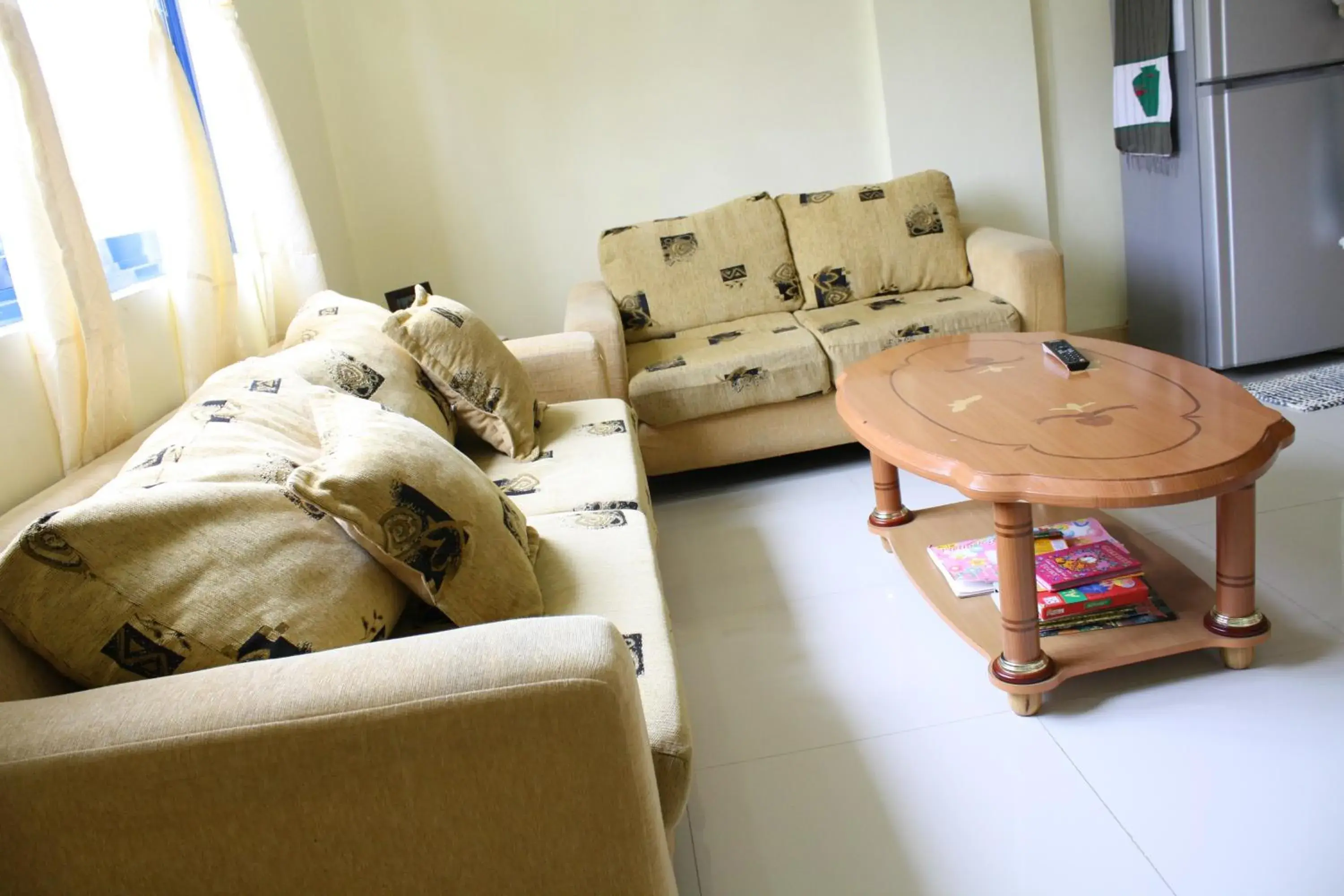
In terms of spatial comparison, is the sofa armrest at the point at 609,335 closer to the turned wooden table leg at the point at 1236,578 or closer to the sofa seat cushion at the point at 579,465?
the sofa seat cushion at the point at 579,465

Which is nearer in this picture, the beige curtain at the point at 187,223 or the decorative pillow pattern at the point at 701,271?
the beige curtain at the point at 187,223

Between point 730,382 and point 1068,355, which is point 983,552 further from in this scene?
point 730,382

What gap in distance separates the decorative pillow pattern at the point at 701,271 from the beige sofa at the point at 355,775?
2.60 m

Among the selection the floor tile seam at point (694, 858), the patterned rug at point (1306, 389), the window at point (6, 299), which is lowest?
the floor tile seam at point (694, 858)

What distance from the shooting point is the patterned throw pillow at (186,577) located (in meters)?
1.15

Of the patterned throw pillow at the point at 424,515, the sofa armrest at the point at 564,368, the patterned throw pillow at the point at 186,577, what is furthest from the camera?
the sofa armrest at the point at 564,368

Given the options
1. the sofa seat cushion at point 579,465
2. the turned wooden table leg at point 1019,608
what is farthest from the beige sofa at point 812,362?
the turned wooden table leg at point 1019,608

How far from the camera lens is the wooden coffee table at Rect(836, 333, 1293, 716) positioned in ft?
5.67

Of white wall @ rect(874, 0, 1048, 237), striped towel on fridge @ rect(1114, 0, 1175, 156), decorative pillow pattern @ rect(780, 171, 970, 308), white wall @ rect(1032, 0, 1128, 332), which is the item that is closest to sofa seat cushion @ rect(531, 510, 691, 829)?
decorative pillow pattern @ rect(780, 171, 970, 308)

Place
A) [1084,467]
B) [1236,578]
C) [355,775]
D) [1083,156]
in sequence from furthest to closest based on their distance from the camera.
→ [1083,156], [1236,578], [1084,467], [355,775]

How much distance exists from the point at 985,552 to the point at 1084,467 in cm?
59

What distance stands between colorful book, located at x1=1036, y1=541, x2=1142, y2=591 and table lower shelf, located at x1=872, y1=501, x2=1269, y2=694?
9 cm

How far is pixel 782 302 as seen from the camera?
366 cm

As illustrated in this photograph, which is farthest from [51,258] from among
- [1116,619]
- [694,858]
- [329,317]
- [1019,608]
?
[1116,619]
